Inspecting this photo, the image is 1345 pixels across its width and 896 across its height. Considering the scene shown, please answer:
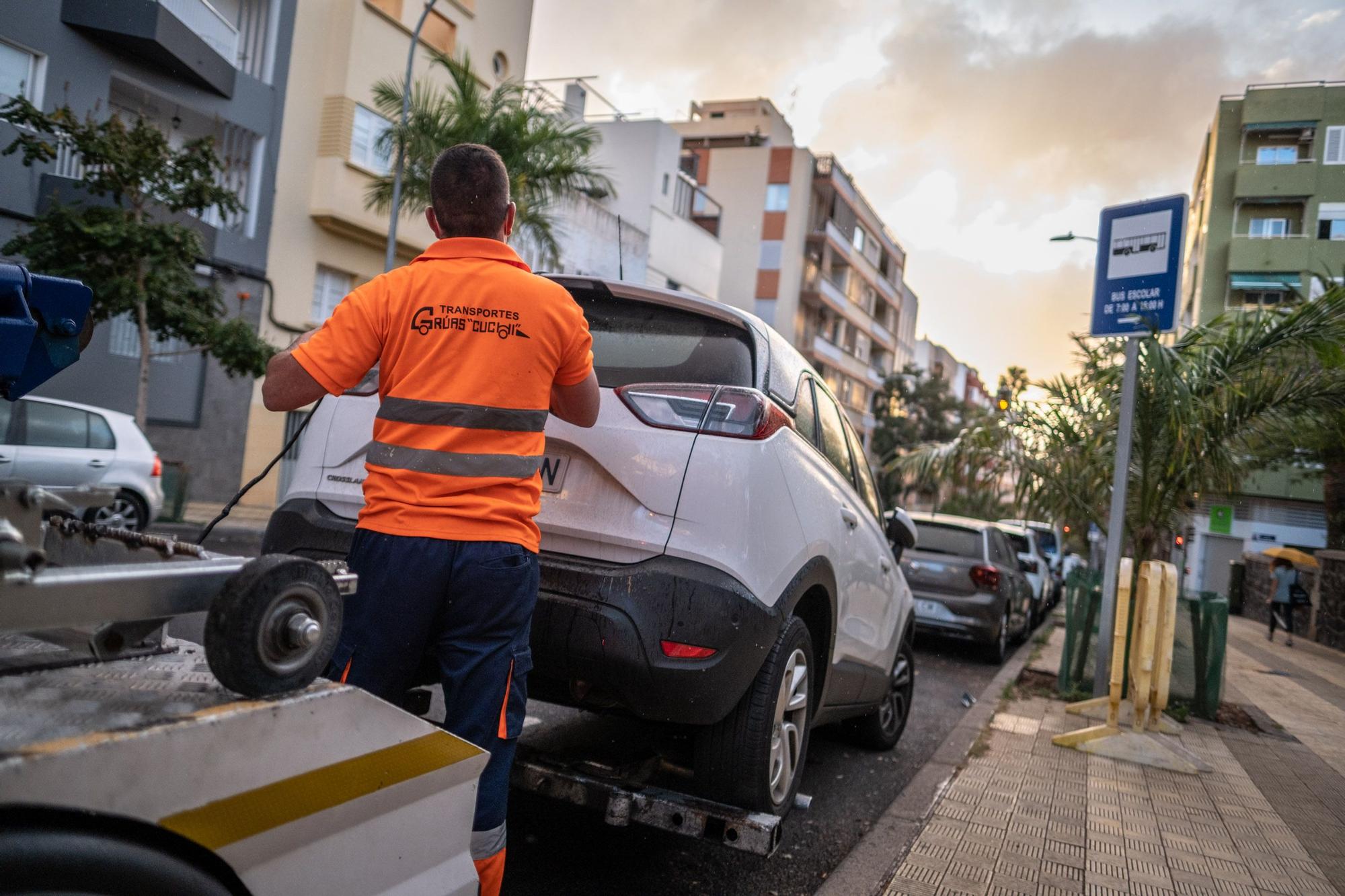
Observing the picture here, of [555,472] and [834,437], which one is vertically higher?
[834,437]

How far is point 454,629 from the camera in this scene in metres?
2.57

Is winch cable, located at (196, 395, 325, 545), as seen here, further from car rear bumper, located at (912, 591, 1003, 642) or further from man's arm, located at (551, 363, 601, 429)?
car rear bumper, located at (912, 591, 1003, 642)

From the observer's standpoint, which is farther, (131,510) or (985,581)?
(131,510)

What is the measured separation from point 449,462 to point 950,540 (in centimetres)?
1048

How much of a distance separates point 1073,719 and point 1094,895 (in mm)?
4165

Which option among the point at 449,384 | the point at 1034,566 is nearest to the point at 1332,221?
the point at 1034,566

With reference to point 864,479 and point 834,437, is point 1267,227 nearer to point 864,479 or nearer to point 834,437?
point 864,479

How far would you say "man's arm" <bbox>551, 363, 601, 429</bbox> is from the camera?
2.77 m

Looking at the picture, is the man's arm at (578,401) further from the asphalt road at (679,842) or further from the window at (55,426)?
the window at (55,426)

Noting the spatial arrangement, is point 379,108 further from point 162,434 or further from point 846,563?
point 846,563

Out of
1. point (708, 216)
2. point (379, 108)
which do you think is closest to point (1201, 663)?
point (379, 108)

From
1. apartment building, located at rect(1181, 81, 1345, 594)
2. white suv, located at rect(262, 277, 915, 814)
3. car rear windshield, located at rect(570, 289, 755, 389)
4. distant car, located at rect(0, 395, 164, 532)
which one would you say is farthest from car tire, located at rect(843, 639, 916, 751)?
apartment building, located at rect(1181, 81, 1345, 594)

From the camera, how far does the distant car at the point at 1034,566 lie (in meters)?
16.8

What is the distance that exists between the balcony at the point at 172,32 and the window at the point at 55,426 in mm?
7042
